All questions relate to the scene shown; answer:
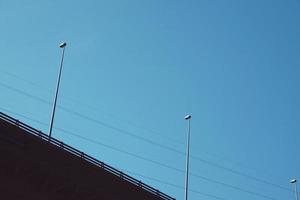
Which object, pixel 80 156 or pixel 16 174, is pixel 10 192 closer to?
pixel 16 174

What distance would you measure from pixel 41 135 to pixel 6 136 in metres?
2.94

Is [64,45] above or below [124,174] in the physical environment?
above

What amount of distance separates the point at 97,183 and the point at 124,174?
273 cm

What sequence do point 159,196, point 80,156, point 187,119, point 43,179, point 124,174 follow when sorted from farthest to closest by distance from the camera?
point 187,119 < point 159,196 < point 124,174 < point 80,156 < point 43,179

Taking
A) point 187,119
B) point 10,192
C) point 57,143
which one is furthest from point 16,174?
point 187,119

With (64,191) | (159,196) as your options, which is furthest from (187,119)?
(64,191)

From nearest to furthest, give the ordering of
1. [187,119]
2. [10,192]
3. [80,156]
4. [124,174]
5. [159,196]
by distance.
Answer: [10,192]
[80,156]
[124,174]
[159,196]
[187,119]

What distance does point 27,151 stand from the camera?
121 feet

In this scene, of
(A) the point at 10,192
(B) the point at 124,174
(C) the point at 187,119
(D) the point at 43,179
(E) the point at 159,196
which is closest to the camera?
(A) the point at 10,192

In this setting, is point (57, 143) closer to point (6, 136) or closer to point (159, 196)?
point (6, 136)

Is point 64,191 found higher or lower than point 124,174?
lower

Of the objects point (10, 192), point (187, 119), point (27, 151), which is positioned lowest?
point (10, 192)

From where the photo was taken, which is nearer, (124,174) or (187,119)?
(124,174)

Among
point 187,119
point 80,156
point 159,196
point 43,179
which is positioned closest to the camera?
point 43,179
